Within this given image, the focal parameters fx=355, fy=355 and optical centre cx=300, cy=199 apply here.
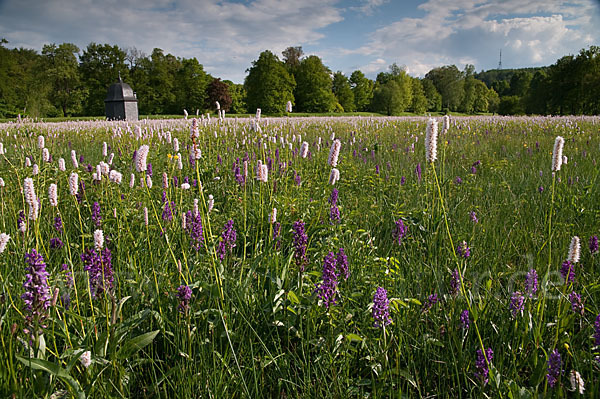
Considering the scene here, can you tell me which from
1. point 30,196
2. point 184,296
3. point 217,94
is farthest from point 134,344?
point 217,94

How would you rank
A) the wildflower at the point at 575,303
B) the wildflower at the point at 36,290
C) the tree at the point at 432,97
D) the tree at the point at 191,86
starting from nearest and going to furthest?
the wildflower at the point at 36,290 → the wildflower at the point at 575,303 → the tree at the point at 191,86 → the tree at the point at 432,97

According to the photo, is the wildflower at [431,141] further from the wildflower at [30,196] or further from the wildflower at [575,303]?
the wildflower at [30,196]

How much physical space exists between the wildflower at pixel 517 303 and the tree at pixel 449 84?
8692 cm

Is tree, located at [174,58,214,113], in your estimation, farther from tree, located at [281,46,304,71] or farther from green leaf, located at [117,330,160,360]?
green leaf, located at [117,330,160,360]

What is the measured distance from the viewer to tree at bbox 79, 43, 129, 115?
181 ft

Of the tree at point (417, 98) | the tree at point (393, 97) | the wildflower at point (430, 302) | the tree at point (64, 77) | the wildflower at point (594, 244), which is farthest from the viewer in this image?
the tree at point (417, 98)

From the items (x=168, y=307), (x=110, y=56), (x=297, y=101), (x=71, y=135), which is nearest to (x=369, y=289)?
(x=168, y=307)

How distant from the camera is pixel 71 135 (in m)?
10.2

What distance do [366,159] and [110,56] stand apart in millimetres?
65786

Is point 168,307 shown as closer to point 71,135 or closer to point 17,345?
point 17,345

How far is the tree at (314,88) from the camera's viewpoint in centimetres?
5881

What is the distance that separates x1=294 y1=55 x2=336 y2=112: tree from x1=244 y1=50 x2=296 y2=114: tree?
6.01m

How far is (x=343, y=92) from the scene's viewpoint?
7106 cm

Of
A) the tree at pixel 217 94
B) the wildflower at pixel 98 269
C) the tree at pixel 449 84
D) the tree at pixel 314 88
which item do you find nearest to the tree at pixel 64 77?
the tree at pixel 217 94
